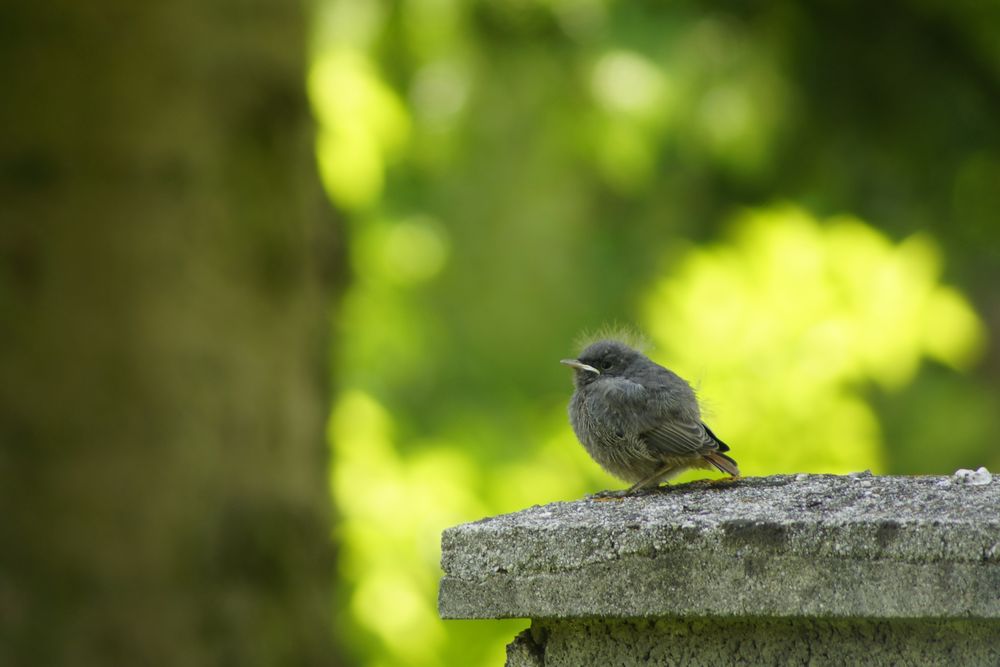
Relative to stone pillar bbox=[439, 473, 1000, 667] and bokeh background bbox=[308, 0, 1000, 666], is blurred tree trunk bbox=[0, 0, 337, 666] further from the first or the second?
stone pillar bbox=[439, 473, 1000, 667]

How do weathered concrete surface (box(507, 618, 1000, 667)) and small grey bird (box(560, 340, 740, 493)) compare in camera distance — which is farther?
small grey bird (box(560, 340, 740, 493))

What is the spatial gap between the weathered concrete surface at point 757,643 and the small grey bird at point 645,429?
2.37 feet

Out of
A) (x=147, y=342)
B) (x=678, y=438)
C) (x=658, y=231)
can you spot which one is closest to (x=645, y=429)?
(x=678, y=438)

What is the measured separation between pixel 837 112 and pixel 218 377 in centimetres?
338

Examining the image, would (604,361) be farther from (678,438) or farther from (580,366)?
(678,438)

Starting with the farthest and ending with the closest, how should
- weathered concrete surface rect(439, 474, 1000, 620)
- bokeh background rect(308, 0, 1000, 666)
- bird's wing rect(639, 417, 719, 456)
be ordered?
bokeh background rect(308, 0, 1000, 666)
bird's wing rect(639, 417, 719, 456)
weathered concrete surface rect(439, 474, 1000, 620)

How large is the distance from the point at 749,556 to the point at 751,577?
1.1 inches

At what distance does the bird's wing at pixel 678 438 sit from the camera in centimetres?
284

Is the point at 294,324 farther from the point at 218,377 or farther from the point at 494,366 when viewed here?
the point at 494,366

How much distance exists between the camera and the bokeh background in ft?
21.5

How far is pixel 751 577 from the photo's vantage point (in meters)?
1.90

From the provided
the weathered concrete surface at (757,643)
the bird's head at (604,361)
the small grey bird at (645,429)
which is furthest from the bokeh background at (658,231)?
the weathered concrete surface at (757,643)

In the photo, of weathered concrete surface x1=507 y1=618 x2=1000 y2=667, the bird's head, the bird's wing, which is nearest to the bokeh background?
the bird's head

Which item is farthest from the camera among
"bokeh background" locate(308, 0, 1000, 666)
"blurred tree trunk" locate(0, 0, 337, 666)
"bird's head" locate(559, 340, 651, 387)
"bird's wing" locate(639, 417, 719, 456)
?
"bokeh background" locate(308, 0, 1000, 666)
